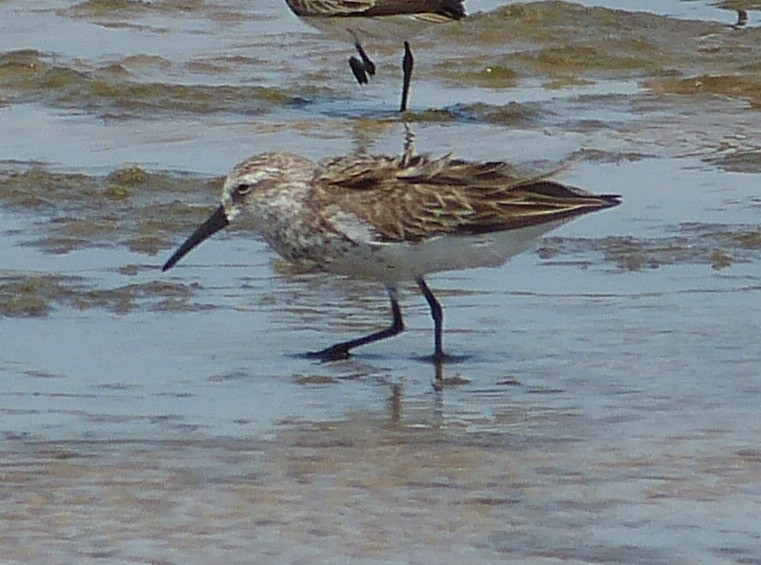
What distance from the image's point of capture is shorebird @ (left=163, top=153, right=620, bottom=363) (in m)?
7.37

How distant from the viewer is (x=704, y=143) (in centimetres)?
1142

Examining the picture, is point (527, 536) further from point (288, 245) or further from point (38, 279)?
point (38, 279)

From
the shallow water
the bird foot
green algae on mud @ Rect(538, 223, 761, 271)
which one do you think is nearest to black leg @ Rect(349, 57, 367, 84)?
the shallow water

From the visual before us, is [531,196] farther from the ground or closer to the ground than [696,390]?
farther from the ground

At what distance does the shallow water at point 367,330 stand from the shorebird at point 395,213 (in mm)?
357

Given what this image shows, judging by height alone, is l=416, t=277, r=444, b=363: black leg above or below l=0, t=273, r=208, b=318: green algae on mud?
above

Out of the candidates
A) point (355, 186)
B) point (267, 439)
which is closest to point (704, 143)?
point (355, 186)

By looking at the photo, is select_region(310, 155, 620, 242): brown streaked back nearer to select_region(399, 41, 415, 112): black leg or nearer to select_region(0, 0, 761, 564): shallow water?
select_region(0, 0, 761, 564): shallow water

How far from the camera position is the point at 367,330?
8055 mm

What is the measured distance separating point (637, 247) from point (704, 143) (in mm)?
2440

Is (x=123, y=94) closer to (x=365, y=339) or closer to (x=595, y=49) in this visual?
(x=595, y=49)

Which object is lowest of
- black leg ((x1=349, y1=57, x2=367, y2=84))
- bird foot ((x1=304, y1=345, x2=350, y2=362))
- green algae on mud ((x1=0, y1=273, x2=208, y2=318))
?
green algae on mud ((x1=0, y1=273, x2=208, y2=318))

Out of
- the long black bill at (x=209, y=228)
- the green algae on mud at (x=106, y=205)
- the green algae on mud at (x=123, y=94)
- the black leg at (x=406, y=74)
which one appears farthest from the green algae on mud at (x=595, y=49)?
the long black bill at (x=209, y=228)

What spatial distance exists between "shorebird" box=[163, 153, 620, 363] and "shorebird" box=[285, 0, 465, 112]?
5.11m
